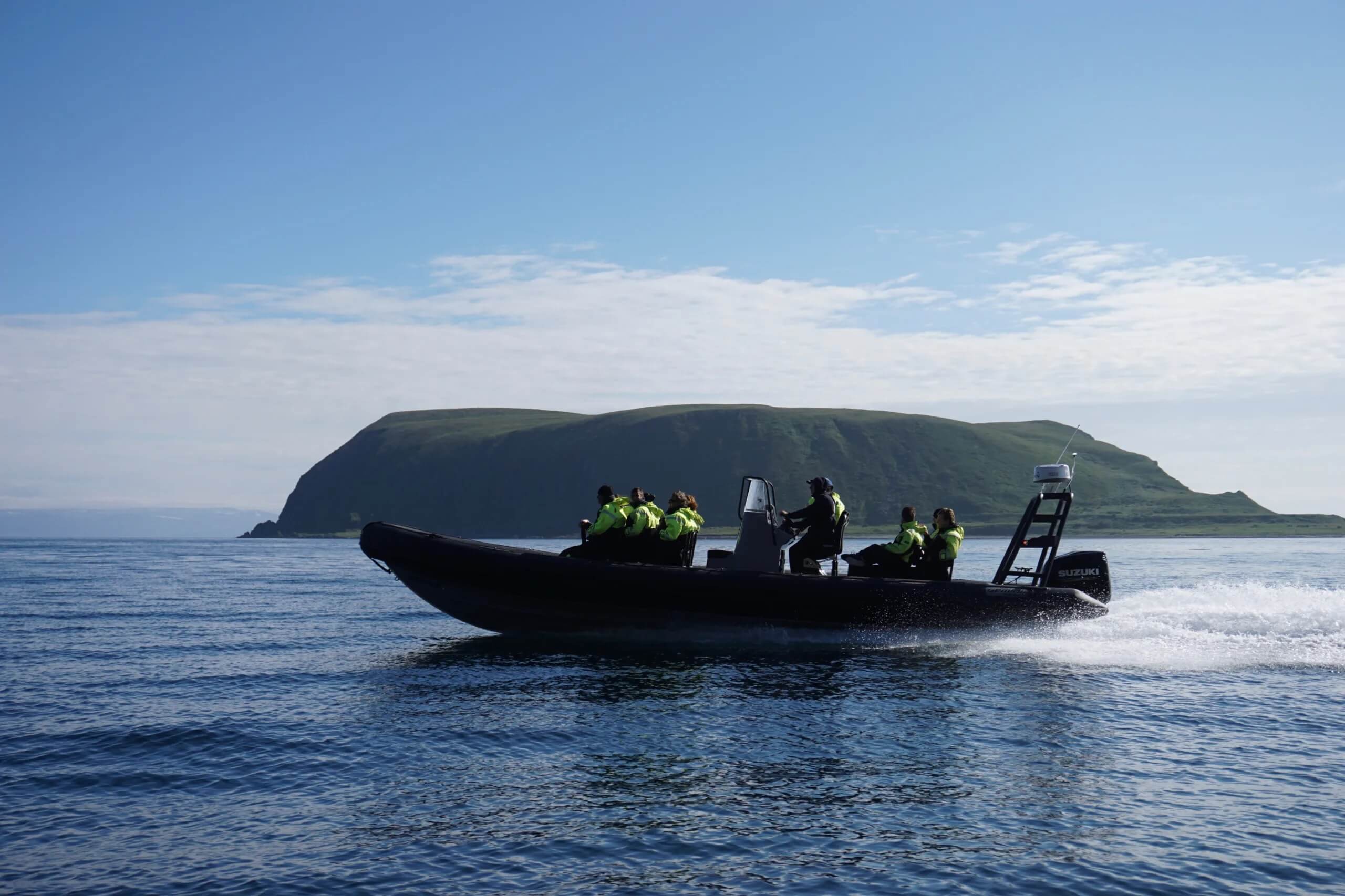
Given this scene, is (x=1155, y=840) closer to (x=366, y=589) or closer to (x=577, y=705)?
(x=577, y=705)

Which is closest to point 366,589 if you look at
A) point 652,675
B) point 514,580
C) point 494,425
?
point 514,580

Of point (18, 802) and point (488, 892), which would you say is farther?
point (18, 802)

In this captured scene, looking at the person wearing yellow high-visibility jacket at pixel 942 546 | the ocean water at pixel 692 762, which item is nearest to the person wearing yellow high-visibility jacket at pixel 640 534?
the ocean water at pixel 692 762

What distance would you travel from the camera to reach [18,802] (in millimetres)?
7852

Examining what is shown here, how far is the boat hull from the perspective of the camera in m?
15.3

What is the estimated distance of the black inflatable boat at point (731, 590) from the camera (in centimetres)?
1534

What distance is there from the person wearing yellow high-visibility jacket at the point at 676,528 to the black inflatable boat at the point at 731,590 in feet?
1.30

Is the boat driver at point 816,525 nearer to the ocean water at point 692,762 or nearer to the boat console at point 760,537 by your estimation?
the boat console at point 760,537

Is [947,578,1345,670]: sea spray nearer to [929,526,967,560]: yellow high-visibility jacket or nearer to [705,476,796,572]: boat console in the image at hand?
[929,526,967,560]: yellow high-visibility jacket

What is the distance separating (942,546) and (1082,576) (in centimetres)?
252

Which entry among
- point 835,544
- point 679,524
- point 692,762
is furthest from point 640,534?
point 692,762

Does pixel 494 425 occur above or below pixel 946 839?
above

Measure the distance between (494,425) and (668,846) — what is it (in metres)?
195

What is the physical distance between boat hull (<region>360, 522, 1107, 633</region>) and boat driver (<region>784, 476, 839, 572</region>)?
0.45 m
